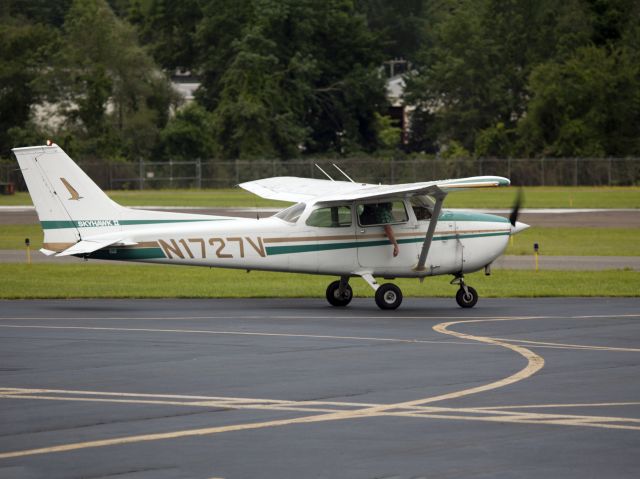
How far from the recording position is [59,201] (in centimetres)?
2278

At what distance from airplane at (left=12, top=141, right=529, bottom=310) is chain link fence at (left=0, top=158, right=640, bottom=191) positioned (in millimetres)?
62086

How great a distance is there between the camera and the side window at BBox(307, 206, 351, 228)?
23.6 meters

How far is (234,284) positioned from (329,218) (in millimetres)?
6427

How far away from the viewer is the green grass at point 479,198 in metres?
66.9

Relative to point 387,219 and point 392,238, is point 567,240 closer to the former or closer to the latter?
point 387,219

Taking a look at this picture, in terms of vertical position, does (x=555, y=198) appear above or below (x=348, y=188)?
below

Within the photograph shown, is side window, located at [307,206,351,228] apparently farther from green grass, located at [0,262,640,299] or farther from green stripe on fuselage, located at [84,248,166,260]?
green grass, located at [0,262,640,299]

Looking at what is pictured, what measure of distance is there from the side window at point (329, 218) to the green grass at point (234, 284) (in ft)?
11.3

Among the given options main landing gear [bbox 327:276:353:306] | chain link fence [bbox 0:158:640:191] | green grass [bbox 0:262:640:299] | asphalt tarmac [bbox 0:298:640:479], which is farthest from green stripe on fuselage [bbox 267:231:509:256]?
chain link fence [bbox 0:158:640:191]

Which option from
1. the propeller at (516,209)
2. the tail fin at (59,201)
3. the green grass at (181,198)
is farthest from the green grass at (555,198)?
the tail fin at (59,201)

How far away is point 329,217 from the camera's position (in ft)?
77.6

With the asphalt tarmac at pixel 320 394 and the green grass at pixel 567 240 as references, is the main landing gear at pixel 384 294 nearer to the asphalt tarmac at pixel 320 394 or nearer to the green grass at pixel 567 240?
the asphalt tarmac at pixel 320 394

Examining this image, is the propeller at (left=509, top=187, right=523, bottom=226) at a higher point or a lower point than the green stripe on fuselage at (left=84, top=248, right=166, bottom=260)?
higher

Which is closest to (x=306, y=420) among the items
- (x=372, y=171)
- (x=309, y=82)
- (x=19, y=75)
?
(x=372, y=171)
